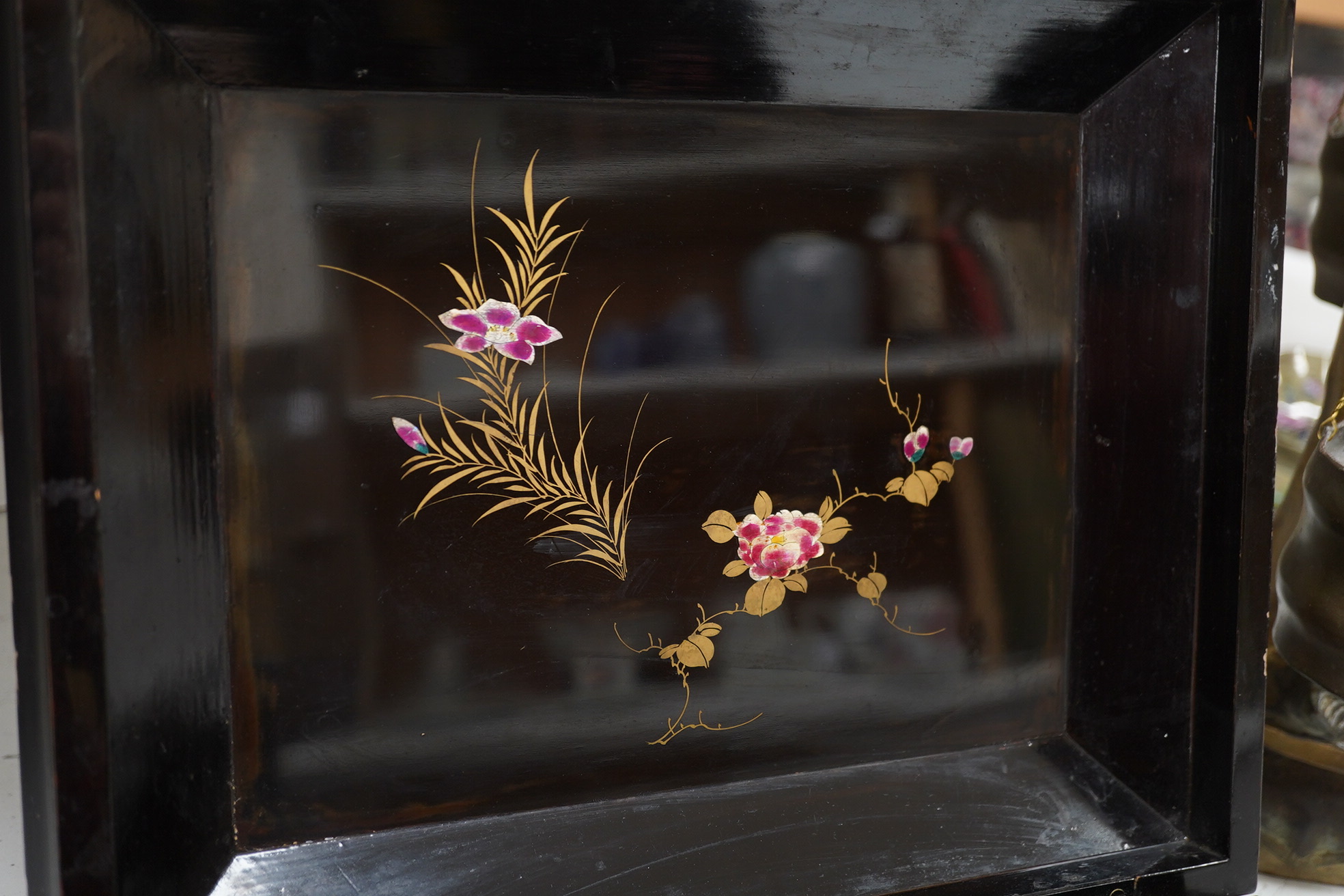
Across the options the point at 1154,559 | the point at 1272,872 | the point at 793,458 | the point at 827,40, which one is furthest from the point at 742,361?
the point at 1272,872

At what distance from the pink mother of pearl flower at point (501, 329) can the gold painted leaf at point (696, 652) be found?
8.7 inches

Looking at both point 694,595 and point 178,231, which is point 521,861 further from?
point 178,231

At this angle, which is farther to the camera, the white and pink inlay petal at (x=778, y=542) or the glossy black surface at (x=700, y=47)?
the white and pink inlay petal at (x=778, y=542)

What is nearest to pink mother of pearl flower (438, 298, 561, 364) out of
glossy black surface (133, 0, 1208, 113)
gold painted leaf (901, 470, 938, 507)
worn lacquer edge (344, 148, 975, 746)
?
worn lacquer edge (344, 148, 975, 746)

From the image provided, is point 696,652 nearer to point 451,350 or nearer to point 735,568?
point 735,568

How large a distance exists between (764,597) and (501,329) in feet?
0.84

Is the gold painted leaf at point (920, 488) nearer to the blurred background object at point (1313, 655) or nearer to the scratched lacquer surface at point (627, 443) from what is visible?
the scratched lacquer surface at point (627, 443)

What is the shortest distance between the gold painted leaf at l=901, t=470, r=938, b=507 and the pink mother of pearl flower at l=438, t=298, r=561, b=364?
0.27 m

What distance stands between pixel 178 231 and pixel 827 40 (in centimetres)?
40

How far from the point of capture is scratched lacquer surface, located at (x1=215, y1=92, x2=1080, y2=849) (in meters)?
0.60

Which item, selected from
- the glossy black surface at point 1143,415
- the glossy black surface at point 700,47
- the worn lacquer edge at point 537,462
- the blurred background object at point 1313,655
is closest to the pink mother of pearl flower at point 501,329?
the worn lacquer edge at point 537,462

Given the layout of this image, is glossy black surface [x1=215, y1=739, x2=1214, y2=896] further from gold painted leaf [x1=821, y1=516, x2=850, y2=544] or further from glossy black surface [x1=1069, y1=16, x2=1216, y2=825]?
gold painted leaf [x1=821, y1=516, x2=850, y2=544]

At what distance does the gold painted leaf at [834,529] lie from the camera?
71cm

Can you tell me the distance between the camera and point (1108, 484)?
29.6 inches
